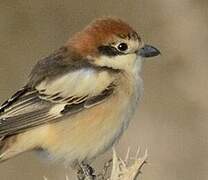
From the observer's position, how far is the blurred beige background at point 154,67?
7215 millimetres

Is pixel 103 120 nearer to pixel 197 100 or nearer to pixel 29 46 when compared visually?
pixel 197 100

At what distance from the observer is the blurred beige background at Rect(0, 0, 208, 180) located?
7215 mm

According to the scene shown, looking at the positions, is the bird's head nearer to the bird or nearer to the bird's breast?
the bird

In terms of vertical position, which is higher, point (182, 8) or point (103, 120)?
point (182, 8)

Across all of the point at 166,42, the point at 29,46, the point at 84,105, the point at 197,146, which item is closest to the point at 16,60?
the point at 29,46

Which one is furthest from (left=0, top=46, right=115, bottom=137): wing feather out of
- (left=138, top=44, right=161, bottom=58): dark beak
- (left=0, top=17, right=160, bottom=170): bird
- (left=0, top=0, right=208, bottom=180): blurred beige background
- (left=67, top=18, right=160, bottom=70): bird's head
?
(left=0, top=0, right=208, bottom=180): blurred beige background

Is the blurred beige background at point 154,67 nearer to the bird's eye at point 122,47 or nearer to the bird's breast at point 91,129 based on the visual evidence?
the bird's breast at point 91,129

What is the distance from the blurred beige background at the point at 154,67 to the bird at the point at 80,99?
0.50 metres

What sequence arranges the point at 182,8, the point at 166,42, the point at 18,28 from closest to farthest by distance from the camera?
the point at 182,8 → the point at 166,42 → the point at 18,28

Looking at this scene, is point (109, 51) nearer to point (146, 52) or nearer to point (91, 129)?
point (146, 52)

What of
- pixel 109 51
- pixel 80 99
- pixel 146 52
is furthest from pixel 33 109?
pixel 146 52

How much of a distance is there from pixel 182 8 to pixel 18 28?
202 cm

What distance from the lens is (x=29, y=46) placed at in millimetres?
8922

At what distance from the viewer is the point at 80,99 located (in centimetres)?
617
